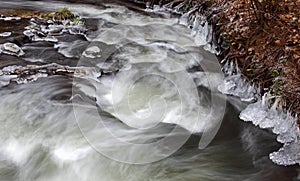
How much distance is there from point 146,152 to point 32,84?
2.54m

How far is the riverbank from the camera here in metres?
5.63

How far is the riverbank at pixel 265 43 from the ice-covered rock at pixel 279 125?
0.47ft

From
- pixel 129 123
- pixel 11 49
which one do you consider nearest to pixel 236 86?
pixel 129 123

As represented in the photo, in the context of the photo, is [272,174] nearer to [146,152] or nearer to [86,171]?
[146,152]

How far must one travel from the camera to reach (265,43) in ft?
21.1

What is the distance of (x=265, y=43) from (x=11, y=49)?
5022 millimetres

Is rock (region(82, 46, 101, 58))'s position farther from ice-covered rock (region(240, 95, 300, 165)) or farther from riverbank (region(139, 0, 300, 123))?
ice-covered rock (region(240, 95, 300, 165))

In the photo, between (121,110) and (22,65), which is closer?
(121,110)

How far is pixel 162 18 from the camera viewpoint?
1072cm

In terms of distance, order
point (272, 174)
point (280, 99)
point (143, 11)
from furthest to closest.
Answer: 1. point (143, 11)
2. point (280, 99)
3. point (272, 174)

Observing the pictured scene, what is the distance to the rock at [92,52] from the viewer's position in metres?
8.29

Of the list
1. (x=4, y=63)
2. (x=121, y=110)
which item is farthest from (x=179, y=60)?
(x=4, y=63)

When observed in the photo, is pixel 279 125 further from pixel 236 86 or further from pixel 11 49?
pixel 11 49

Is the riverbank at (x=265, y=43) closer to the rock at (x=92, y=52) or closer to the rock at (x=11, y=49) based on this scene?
the rock at (x=92, y=52)
